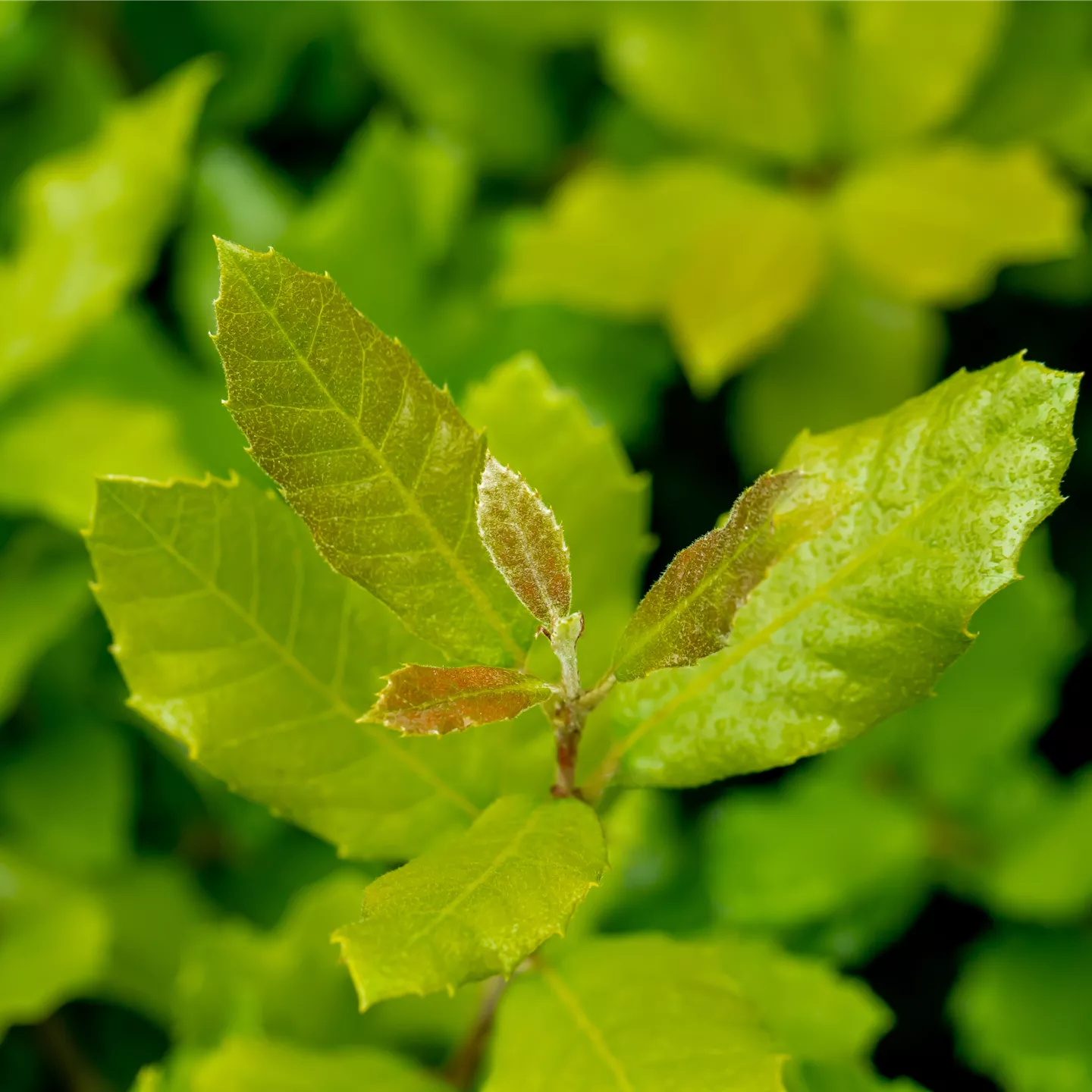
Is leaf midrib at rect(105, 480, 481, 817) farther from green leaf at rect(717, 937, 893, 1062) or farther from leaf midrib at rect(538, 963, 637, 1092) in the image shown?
green leaf at rect(717, 937, 893, 1062)

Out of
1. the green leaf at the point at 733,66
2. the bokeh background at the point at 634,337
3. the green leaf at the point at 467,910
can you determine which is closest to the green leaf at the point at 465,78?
the bokeh background at the point at 634,337

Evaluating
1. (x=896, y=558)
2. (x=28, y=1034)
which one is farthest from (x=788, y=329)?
(x=28, y=1034)

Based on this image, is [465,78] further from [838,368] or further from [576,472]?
[576,472]

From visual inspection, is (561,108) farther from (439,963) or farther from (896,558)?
(439,963)

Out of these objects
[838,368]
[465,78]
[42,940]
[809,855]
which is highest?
[465,78]

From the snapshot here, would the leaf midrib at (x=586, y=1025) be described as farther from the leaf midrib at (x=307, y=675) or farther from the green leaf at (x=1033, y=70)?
the green leaf at (x=1033, y=70)

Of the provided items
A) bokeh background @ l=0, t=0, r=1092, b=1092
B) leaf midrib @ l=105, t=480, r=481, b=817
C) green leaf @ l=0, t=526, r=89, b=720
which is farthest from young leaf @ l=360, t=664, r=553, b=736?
green leaf @ l=0, t=526, r=89, b=720

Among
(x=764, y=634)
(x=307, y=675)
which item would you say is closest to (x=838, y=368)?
(x=764, y=634)
